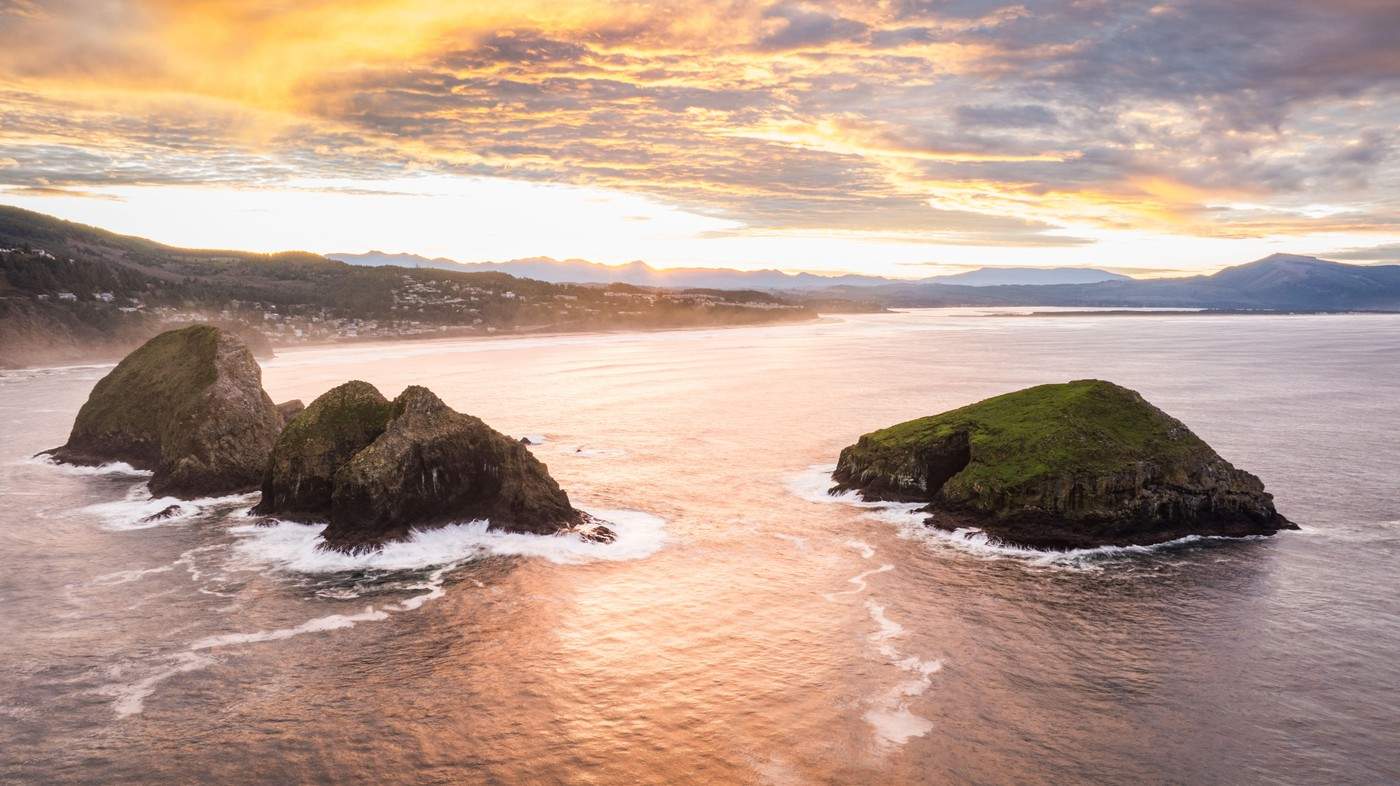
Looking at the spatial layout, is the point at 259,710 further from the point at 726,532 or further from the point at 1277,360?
the point at 1277,360

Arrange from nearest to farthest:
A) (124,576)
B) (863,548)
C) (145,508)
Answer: (124,576) < (863,548) < (145,508)

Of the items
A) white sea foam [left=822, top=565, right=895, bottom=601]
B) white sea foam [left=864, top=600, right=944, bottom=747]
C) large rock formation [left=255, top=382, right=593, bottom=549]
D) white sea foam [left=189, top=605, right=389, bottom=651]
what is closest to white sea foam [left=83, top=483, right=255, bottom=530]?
large rock formation [left=255, top=382, right=593, bottom=549]

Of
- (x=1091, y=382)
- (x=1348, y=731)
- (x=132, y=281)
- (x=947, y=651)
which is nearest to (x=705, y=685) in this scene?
(x=947, y=651)

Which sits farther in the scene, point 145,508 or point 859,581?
point 145,508

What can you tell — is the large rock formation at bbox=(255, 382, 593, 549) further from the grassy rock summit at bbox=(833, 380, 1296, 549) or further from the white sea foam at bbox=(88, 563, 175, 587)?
the grassy rock summit at bbox=(833, 380, 1296, 549)

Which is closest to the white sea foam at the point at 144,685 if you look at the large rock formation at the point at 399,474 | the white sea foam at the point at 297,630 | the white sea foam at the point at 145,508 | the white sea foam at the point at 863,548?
the white sea foam at the point at 297,630

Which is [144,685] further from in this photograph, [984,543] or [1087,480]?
[1087,480]

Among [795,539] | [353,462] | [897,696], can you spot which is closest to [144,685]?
[353,462]
